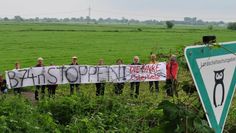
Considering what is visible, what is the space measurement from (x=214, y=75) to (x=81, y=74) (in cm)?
1496

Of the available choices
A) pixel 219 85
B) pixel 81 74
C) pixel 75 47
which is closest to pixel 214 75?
pixel 219 85

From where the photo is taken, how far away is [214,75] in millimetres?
2541

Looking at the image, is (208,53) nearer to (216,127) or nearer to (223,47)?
(223,47)

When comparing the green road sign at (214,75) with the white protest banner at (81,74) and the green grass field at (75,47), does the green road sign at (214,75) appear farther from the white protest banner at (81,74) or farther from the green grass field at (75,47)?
the white protest banner at (81,74)

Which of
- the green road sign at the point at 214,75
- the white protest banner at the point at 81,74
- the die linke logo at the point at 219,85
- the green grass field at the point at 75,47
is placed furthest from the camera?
the green grass field at the point at 75,47

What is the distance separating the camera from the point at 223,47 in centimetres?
250

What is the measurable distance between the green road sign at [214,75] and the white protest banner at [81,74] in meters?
13.5

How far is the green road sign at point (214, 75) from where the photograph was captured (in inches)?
92.8

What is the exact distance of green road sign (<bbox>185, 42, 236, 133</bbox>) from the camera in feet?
7.73

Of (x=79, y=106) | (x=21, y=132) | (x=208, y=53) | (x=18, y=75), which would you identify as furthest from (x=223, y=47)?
(x=18, y=75)

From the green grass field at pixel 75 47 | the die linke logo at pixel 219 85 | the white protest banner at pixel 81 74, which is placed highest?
the die linke logo at pixel 219 85

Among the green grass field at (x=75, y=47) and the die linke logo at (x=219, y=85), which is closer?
the die linke logo at (x=219, y=85)

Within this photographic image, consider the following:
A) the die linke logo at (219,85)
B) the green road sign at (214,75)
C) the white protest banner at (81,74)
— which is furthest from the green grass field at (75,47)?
the white protest banner at (81,74)

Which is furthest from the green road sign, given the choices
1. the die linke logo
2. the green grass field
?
the green grass field
